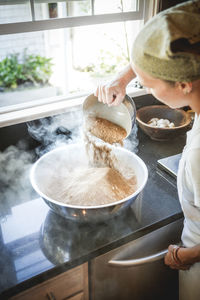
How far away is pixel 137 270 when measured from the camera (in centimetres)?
115

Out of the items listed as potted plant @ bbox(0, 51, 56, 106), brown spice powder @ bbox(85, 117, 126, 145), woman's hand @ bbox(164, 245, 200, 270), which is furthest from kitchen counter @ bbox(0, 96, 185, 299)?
potted plant @ bbox(0, 51, 56, 106)

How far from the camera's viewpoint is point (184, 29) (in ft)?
2.12

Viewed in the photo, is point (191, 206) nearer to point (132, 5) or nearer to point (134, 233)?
point (134, 233)

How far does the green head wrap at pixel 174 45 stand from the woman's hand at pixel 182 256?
601 mm

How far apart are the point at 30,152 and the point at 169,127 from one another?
0.75 m

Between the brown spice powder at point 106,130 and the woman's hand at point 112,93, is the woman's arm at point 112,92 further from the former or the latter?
the brown spice powder at point 106,130

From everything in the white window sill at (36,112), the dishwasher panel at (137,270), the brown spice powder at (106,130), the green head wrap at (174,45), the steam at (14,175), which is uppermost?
the green head wrap at (174,45)

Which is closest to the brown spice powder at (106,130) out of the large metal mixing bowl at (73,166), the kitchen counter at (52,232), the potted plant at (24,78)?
the large metal mixing bowl at (73,166)

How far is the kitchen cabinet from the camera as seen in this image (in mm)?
924

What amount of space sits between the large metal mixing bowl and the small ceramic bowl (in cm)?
33

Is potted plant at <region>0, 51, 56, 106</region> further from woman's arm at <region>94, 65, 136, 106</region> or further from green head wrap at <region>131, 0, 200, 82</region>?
green head wrap at <region>131, 0, 200, 82</region>

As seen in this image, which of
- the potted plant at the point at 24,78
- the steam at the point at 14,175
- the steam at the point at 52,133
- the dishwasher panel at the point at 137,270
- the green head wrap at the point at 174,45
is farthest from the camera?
the potted plant at the point at 24,78

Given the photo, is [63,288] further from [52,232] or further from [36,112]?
[36,112]

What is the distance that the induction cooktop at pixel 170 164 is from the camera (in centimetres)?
128
